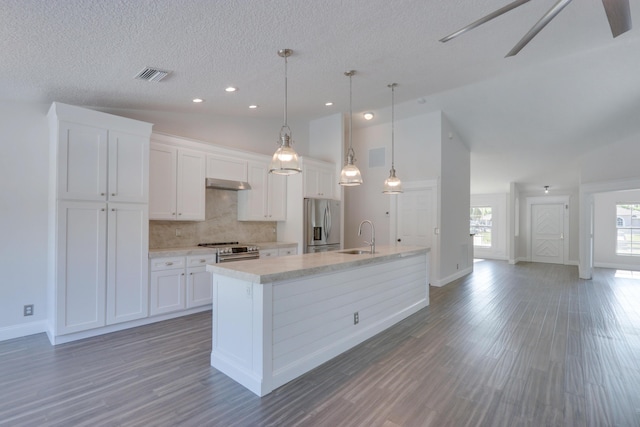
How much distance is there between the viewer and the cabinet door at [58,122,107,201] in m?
3.25

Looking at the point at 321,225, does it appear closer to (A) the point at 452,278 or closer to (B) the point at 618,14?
(A) the point at 452,278

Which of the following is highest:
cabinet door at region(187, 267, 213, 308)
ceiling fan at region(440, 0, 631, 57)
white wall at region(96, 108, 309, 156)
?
white wall at region(96, 108, 309, 156)

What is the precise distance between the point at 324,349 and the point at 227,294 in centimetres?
101

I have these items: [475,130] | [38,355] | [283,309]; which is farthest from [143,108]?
[475,130]

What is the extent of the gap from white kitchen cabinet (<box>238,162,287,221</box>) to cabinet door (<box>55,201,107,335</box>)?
6.83ft

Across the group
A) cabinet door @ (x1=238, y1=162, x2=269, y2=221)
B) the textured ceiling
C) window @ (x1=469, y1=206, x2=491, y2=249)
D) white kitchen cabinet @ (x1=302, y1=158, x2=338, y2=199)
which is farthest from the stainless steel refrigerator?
window @ (x1=469, y1=206, x2=491, y2=249)

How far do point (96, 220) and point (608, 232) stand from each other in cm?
1179

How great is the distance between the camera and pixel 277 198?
560cm

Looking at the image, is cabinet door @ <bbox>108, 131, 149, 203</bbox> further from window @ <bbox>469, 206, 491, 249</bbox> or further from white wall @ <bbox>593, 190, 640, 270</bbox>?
white wall @ <bbox>593, 190, 640, 270</bbox>

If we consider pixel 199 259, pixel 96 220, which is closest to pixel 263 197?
pixel 199 259

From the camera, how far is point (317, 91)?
4.29 meters

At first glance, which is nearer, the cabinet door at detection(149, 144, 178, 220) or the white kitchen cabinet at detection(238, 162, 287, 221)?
the cabinet door at detection(149, 144, 178, 220)

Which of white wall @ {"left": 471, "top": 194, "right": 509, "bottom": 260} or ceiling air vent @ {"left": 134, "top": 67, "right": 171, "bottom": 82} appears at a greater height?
ceiling air vent @ {"left": 134, "top": 67, "right": 171, "bottom": 82}

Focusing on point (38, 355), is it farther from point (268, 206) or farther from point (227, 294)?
point (268, 206)
